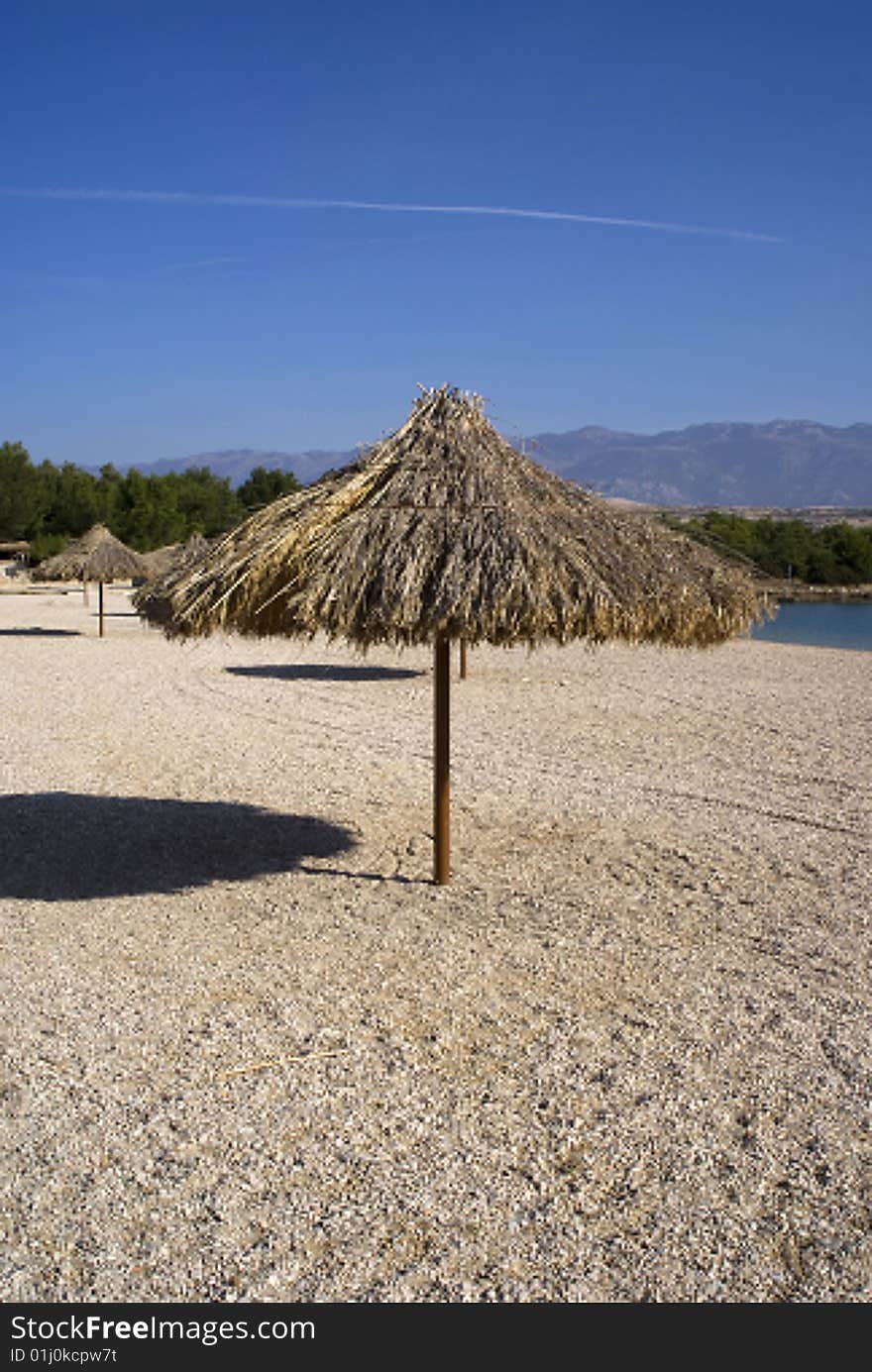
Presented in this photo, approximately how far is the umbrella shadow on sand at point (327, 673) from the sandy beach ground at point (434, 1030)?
5.12m

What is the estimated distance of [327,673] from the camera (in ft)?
47.3

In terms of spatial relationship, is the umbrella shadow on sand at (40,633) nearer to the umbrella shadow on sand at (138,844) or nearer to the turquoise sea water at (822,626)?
the turquoise sea water at (822,626)

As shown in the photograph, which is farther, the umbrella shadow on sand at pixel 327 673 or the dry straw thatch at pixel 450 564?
the umbrella shadow on sand at pixel 327 673

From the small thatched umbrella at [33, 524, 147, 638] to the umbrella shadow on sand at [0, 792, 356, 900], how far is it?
13098 mm

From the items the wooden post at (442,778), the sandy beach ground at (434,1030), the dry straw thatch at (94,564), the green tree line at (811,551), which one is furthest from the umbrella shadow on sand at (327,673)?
the green tree line at (811,551)

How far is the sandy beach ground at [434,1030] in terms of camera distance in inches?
108

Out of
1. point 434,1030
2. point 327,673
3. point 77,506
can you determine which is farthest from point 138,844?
point 77,506

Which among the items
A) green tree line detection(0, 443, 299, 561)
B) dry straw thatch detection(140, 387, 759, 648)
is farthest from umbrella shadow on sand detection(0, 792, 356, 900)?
green tree line detection(0, 443, 299, 561)

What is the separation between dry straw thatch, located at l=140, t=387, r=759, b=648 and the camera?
4.60 metres

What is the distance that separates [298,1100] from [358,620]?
1896 millimetres

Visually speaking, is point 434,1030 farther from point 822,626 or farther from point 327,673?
point 822,626

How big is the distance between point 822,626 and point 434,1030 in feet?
111
